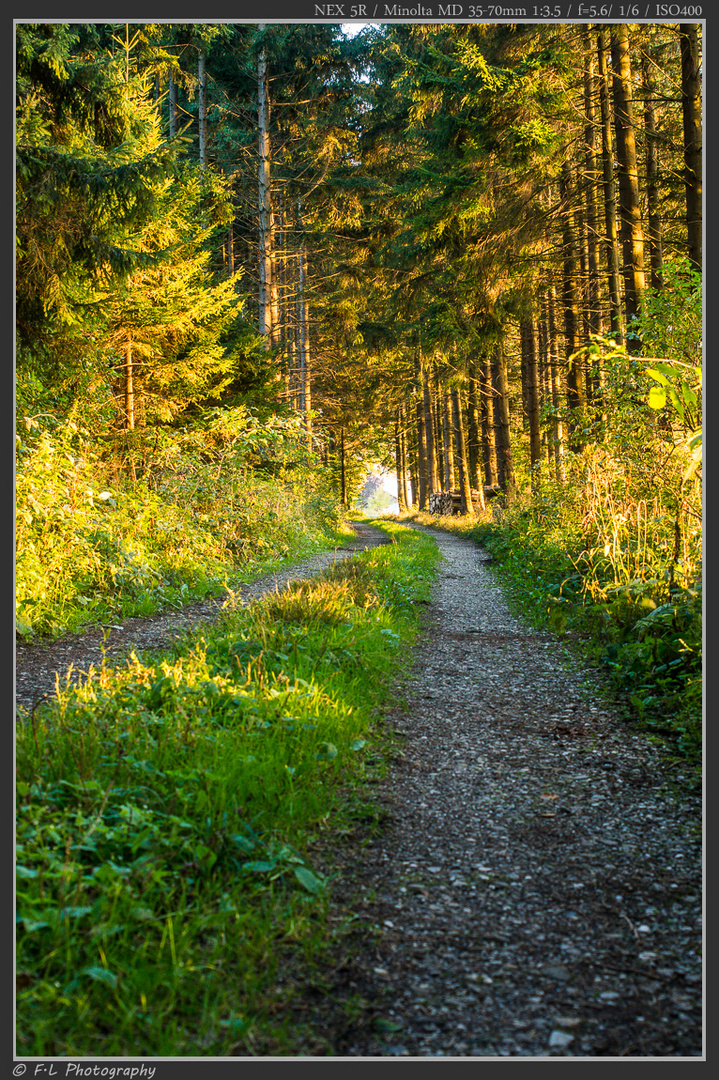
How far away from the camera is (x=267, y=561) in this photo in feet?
36.5

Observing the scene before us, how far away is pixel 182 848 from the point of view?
7.63ft

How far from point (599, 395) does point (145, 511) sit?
21.0 feet

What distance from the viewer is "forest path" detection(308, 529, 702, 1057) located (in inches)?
69.7

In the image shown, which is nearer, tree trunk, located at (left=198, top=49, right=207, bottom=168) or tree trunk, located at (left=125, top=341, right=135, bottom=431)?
tree trunk, located at (left=125, top=341, right=135, bottom=431)

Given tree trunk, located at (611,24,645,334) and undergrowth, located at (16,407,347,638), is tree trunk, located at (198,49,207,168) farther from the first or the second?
tree trunk, located at (611,24,645,334)

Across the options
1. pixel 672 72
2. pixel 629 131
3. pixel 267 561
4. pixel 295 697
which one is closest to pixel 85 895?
pixel 295 697

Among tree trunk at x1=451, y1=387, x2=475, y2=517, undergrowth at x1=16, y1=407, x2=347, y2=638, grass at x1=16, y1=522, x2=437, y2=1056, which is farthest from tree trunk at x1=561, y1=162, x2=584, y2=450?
grass at x1=16, y1=522, x2=437, y2=1056

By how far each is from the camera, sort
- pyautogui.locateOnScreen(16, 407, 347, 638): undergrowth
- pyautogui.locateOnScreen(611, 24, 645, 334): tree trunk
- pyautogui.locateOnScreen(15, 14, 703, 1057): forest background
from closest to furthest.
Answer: pyautogui.locateOnScreen(15, 14, 703, 1057): forest background
pyautogui.locateOnScreen(16, 407, 347, 638): undergrowth
pyautogui.locateOnScreen(611, 24, 645, 334): tree trunk

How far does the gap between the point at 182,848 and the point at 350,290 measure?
19800 mm

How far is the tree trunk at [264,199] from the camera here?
16750 millimetres

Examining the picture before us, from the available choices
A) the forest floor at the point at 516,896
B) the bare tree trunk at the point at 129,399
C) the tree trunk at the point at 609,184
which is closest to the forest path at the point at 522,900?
the forest floor at the point at 516,896

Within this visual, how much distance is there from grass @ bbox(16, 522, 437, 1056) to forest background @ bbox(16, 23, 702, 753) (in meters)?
2.19

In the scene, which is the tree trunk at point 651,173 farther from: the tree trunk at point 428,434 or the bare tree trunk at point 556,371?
the tree trunk at point 428,434

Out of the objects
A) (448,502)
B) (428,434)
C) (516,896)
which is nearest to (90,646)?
(516,896)
